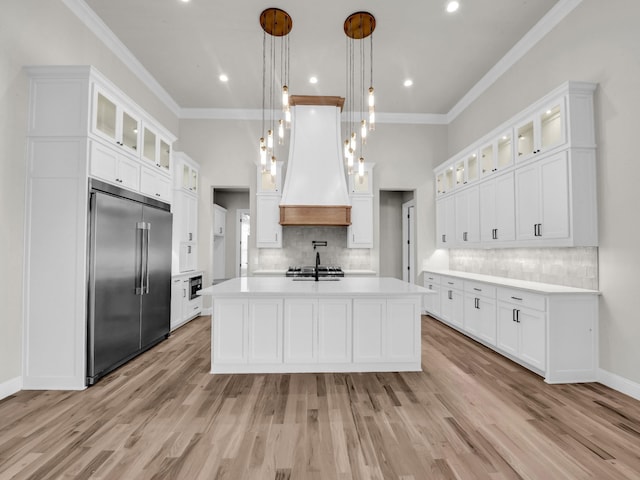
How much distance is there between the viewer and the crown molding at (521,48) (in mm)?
3416

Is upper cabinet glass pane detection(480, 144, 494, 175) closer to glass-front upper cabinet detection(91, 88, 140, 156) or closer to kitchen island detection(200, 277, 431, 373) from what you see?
kitchen island detection(200, 277, 431, 373)

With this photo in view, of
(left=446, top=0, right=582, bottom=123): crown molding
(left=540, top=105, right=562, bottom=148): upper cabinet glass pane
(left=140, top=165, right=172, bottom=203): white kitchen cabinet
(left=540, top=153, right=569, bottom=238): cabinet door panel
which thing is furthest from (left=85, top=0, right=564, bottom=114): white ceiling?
(left=540, top=153, right=569, bottom=238): cabinet door panel

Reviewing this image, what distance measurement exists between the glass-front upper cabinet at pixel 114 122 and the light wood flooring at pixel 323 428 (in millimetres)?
2329

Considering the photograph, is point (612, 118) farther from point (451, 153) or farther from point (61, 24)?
point (61, 24)

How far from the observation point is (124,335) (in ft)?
10.8

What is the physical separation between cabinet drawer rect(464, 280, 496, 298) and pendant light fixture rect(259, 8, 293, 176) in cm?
289

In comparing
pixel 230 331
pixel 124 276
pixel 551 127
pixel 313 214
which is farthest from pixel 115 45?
pixel 551 127

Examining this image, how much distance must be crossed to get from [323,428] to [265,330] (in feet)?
3.85

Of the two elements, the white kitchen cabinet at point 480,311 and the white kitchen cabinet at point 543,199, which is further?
the white kitchen cabinet at point 480,311

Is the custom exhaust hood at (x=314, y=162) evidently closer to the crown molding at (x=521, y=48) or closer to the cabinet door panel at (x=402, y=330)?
the crown molding at (x=521, y=48)

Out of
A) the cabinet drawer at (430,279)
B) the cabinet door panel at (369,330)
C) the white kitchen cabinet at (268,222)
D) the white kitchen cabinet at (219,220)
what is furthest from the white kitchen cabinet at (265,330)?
the white kitchen cabinet at (219,220)

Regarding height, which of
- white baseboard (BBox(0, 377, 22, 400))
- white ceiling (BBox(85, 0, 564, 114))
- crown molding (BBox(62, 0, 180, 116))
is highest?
white ceiling (BBox(85, 0, 564, 114))

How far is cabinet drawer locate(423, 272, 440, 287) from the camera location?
18.1 ft

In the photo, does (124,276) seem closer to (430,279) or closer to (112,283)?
(112,283)
